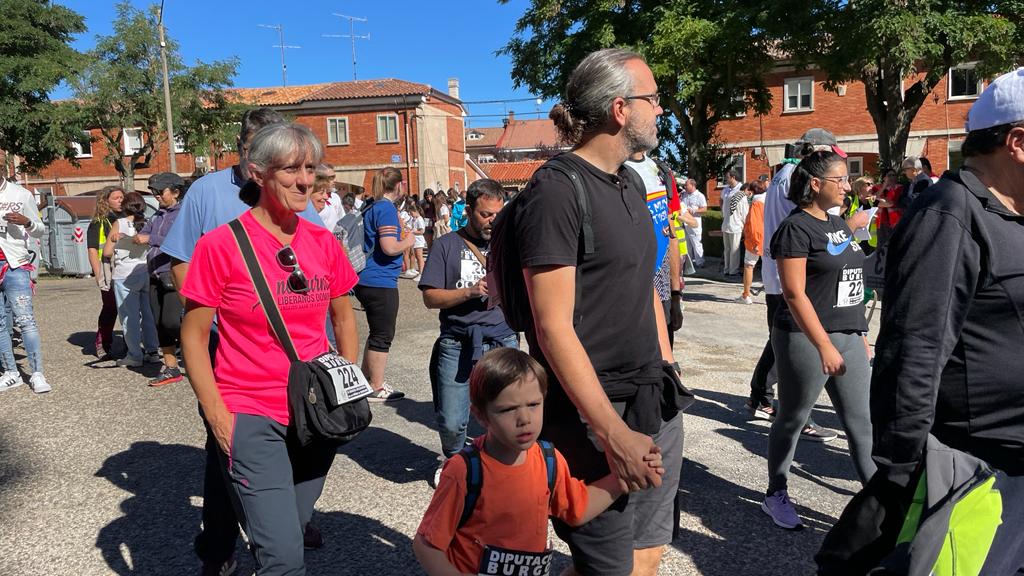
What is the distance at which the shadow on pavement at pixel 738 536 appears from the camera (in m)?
3.50

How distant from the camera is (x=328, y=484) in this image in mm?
4641

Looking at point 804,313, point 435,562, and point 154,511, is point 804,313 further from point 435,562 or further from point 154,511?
point 154,511

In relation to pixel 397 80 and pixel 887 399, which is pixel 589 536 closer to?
pixel 887 399

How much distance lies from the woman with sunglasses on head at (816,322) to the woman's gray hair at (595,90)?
1951 mm

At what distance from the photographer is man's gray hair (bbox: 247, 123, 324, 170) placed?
264cm

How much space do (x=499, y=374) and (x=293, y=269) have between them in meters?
0.94

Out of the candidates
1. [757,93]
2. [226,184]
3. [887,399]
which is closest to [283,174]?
[226,184]

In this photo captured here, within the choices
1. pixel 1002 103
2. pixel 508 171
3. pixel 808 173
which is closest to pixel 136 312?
pixel 808 173

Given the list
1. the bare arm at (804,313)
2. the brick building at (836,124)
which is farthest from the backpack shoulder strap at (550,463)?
the brick building at (836,124)

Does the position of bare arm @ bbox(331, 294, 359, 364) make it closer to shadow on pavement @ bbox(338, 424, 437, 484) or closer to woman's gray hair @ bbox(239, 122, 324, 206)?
woman's gray hair @ bbox(239, 122, 324, 206)

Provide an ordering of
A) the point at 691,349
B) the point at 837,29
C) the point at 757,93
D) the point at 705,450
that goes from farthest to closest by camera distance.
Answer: the point at 757,93, the point at 837,29, the point at 691,349, the point at 705,450

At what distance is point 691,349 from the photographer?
27.6ft

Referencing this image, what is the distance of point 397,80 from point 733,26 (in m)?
29.9

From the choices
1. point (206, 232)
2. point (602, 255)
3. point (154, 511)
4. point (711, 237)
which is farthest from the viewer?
point (711, 237)
